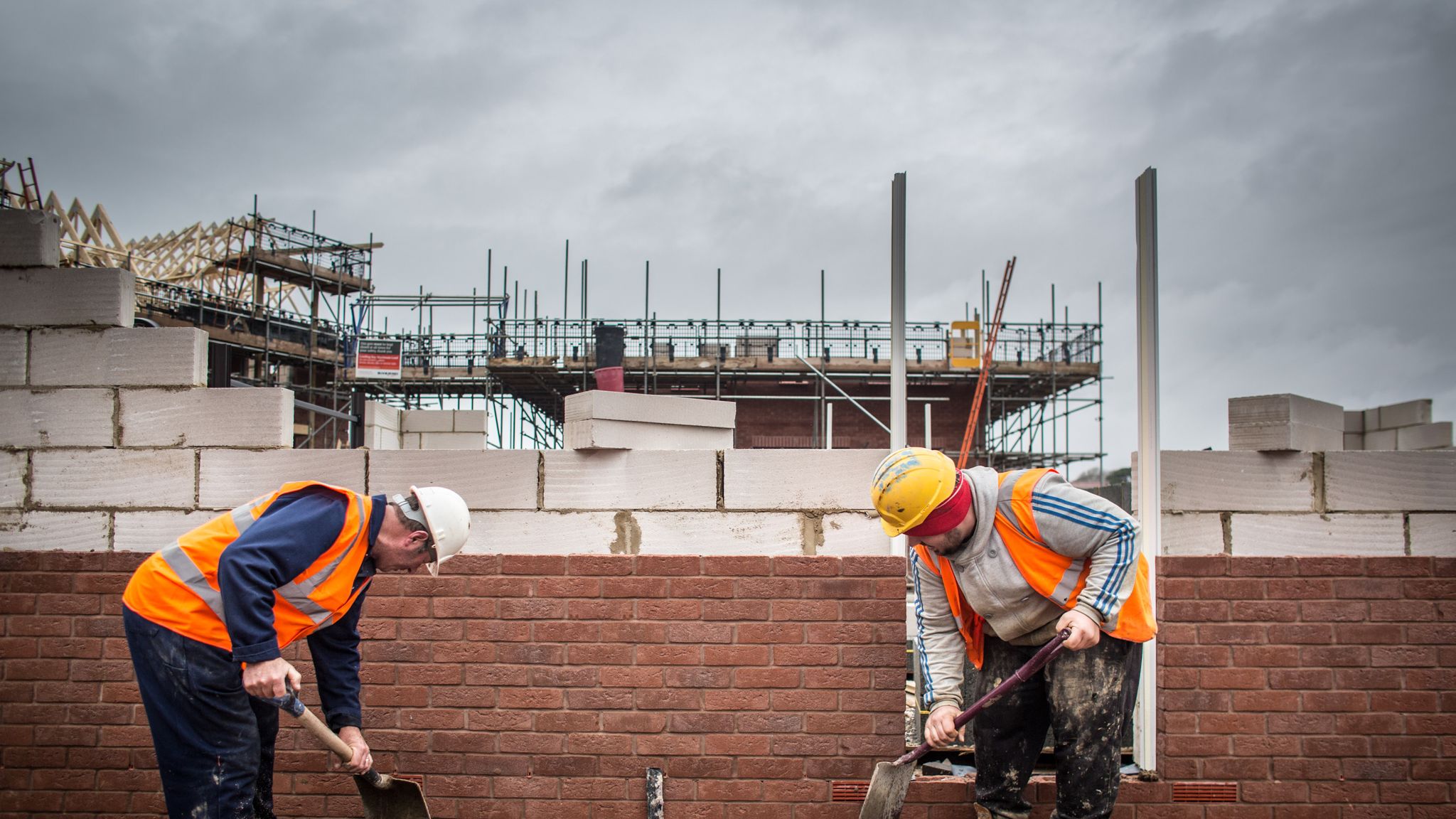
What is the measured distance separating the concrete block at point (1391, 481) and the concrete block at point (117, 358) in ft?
17.2

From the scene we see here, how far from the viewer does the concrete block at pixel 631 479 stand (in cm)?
414

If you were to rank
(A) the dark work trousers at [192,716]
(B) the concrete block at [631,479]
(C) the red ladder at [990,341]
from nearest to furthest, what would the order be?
(A) the dark work trousers at [192,716], (B) the concrete block at [631,479], (C) the red ladder at [990,341]

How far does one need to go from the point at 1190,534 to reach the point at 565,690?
9.50 feet

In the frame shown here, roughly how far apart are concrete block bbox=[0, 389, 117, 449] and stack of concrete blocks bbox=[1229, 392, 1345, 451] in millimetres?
5241

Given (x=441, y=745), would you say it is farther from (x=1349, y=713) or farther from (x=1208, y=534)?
(x=1349, y=713)

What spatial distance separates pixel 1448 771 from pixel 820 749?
2742 mm

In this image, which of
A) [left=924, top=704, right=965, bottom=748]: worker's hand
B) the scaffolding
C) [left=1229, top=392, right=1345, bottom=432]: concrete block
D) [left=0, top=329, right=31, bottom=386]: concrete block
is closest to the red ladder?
the scaffolding

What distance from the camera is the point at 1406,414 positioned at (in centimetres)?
905

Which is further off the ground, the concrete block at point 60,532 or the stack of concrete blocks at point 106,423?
the stack of concrete blocks at point 106,423

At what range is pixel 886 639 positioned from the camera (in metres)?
3.95

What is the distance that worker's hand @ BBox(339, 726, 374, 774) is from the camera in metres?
3.23

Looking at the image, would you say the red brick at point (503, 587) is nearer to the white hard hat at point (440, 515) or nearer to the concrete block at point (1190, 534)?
the white hard hat at point (440, 515)

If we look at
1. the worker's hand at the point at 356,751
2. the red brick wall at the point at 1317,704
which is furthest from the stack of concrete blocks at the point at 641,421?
the red brick wall at the point at 1317,704

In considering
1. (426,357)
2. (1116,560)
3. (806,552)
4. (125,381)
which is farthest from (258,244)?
(1116,560)
